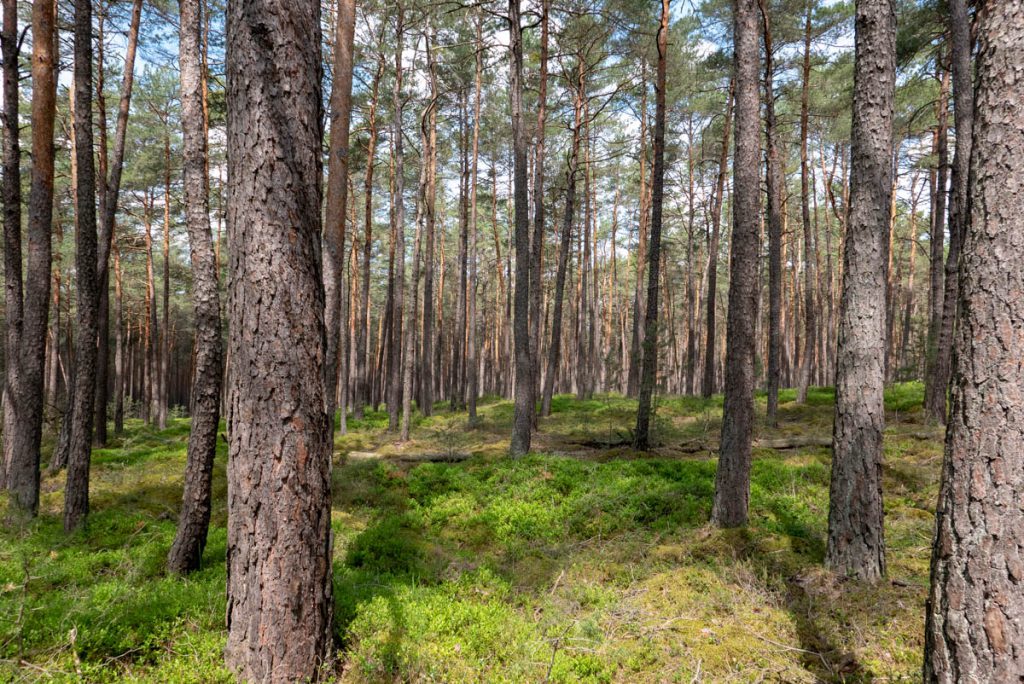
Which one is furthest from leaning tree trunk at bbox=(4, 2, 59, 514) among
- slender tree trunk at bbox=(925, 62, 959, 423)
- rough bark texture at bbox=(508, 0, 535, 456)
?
slender tree trunk at bbox=(925, 62, 959, 423)

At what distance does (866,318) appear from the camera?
16.0 ft

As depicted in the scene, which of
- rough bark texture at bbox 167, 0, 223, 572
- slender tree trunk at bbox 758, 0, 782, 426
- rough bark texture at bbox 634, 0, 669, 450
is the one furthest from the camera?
slender tree trunk at bbox 758, 0, 782, 426

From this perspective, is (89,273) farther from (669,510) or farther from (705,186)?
(705,186)

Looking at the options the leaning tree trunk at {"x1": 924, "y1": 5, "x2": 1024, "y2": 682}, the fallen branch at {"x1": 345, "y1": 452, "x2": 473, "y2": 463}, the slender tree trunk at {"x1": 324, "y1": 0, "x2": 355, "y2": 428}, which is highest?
the slender tree trunk at {"x1": 324, "y1": 0, "x2": 355, "y2": 428}

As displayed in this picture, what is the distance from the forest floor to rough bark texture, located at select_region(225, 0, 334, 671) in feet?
1.38

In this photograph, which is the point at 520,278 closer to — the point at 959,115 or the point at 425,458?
the point at 425,458

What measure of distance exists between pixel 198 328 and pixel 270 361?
2.71 m

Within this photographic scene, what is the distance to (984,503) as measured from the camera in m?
2.13

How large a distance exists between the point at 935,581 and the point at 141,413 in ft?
120

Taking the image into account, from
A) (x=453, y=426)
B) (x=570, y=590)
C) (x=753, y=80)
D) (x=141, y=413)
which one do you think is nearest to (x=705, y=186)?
(x=453, y=426)

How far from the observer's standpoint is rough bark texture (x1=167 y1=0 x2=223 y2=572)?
5.09m

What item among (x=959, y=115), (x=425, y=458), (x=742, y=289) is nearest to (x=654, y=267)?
(x=742, y=289)

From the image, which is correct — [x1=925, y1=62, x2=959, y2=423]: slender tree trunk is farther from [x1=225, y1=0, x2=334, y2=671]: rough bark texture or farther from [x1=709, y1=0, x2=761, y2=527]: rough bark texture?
[x1=225, y1=0, x2=334, y2=671]: rough bark texture

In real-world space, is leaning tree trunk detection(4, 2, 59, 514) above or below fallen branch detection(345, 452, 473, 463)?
above
